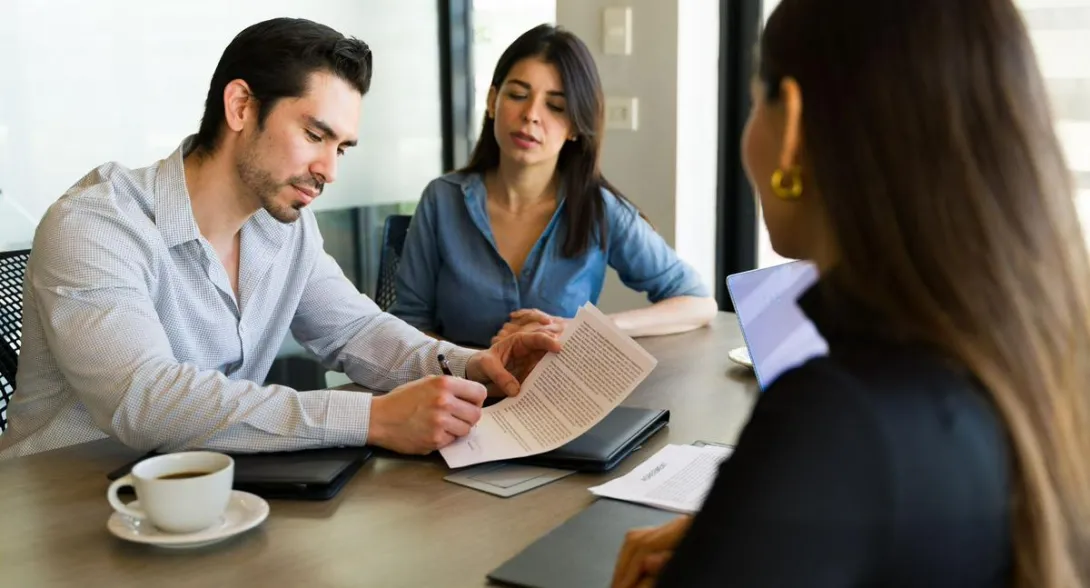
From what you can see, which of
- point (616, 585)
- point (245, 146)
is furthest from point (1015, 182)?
point (245, 146)

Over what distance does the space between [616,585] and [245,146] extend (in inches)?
41.1

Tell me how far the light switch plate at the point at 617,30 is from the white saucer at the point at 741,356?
128cm

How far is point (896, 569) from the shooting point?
583mm

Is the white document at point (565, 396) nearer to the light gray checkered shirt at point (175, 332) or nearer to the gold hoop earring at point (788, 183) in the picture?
the light gray checkered shirt at point (175, 332)

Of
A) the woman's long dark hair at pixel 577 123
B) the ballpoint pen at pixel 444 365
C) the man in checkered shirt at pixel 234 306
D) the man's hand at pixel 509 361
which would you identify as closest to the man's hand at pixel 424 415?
the man in checkered shirt at pixel 234 306

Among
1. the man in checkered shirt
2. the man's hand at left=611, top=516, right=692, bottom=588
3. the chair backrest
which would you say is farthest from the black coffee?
the chair backrest

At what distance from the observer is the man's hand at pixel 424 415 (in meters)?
1.27

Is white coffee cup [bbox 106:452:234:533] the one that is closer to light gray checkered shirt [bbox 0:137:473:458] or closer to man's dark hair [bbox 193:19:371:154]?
light gray checkered shirt [bbox 0:137:473:458]

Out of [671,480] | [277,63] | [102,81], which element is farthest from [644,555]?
[102,81]

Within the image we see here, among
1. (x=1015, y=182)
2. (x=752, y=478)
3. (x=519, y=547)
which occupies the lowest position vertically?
(x=519, y=547)

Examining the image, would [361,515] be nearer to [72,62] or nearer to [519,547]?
[519,547]

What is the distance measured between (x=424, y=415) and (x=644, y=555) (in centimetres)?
48

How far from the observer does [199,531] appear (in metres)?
1.01

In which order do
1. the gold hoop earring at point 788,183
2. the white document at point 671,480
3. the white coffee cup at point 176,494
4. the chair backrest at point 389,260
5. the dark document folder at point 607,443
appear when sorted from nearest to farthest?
the gold hoop earring at point 788,183
the white coffee cup at point 176,494
the white document at point 671,480
the dark document folder at point 607,443
the chair backrest at point 389,260
